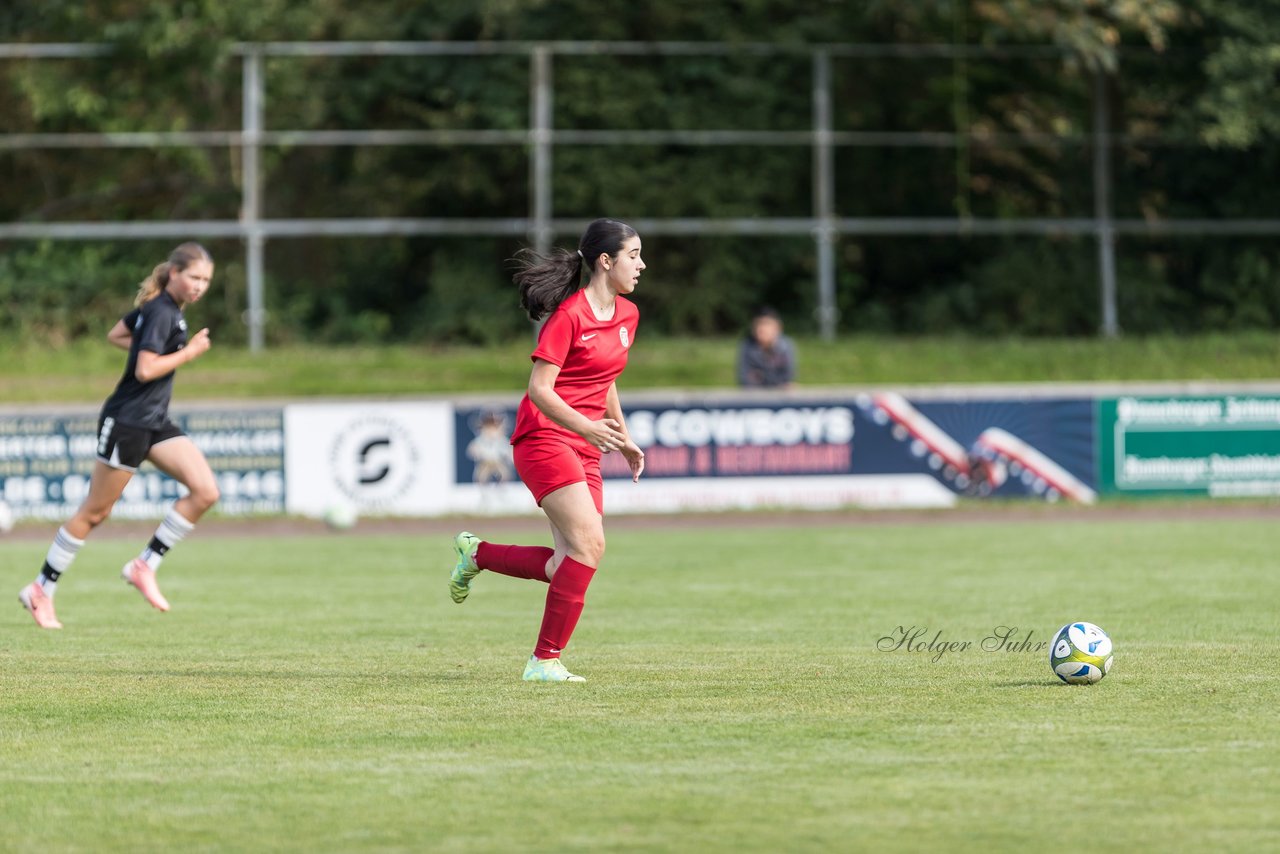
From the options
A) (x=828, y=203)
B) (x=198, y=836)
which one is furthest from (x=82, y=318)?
(x=198, y=836)

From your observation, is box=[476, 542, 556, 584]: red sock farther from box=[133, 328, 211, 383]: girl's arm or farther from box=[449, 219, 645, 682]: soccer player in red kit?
box=[133, 328, 211, 383]: girl's arm

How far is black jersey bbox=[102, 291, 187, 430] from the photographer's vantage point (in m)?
9.93

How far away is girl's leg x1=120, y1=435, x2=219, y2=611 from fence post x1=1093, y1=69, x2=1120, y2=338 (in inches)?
695

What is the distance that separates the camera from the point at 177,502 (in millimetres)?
10742

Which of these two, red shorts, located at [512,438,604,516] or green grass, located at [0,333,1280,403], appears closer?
red shorts, located at [512,438,604,516]

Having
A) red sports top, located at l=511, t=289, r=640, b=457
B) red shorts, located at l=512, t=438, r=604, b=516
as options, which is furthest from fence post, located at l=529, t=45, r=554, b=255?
red shorts, located at l=512, t=438, r=604, b=516

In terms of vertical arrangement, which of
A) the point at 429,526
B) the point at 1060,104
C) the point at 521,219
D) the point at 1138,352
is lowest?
the point at 429,526

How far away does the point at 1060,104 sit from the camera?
88.3 feet

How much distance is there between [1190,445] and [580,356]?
530 inches

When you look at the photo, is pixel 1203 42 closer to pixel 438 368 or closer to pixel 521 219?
pixel 521 219

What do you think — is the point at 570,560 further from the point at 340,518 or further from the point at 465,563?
the point at 340,518

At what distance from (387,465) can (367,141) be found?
25.5ft

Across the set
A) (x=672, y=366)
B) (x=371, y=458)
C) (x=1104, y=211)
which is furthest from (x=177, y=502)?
(x=1104, y=211)

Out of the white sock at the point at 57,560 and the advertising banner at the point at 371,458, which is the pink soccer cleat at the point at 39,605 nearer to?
the white sock at the point at 57,560
